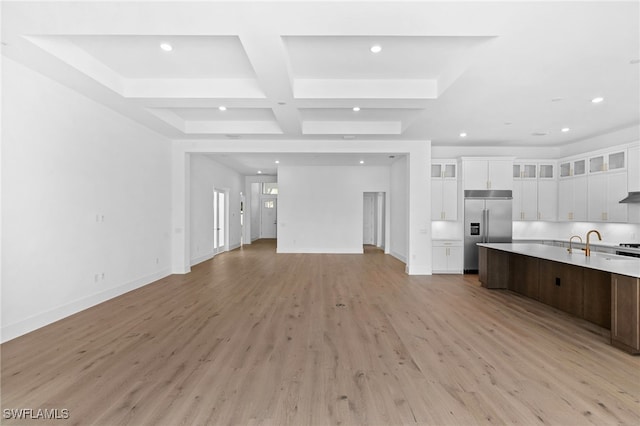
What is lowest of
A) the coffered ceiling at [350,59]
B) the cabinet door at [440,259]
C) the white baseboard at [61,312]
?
the white baseboard at [61,312]

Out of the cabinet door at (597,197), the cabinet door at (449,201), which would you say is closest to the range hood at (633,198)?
the cabinet door at (597,197)

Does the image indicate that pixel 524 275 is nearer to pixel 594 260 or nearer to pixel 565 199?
pixel 594 260

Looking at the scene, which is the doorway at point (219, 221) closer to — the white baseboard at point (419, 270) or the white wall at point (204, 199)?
the white wall at point (204, 199)

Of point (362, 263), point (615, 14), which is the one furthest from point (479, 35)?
point (362, 263)

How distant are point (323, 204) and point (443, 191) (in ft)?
14.4

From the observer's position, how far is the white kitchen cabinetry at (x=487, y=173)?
712 centimetres

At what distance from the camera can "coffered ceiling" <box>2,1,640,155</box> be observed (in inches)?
98.8

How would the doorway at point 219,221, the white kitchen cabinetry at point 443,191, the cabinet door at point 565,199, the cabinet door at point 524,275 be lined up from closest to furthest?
1. the cabinet door at point 524,275
2. the cabinet door at point 565,199
3. the white kitchen cabinetry at point 443,191
4. the doorway at point 219,221

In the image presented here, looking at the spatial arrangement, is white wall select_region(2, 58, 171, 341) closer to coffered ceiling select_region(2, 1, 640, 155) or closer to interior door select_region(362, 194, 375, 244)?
coffered ceiling select_region(2, 1, 640, 155)

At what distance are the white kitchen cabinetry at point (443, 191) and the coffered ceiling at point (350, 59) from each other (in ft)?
4.43

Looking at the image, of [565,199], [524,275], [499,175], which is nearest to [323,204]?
[499,175]

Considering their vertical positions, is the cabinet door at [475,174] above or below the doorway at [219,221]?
above

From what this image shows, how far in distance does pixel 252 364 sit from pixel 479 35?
3.78 meters

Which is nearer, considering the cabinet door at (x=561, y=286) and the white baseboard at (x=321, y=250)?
the cabinet door at (x=561, y=286)
